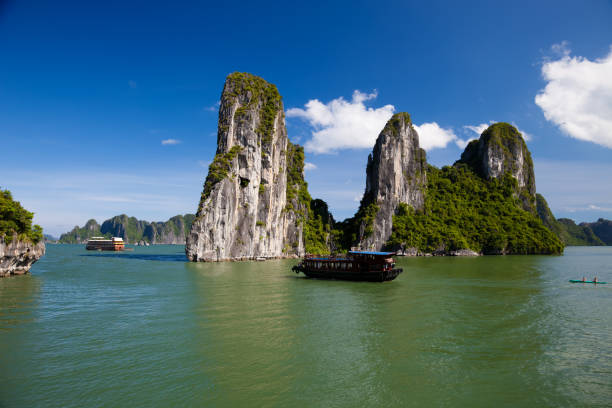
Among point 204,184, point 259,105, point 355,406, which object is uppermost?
point 259,105

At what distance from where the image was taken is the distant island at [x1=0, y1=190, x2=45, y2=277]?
3725 centimetres

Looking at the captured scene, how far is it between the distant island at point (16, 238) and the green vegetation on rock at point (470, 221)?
8130 centimetres

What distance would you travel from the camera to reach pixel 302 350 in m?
15.5

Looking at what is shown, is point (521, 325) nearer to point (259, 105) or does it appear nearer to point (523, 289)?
point (523, 289)

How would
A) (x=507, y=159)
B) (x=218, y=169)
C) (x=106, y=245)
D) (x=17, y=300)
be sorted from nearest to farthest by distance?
1. (x=17, y=300)
2. (x=218, y=169)
3. (x=106, y=245)
4. (x=507, y=159)

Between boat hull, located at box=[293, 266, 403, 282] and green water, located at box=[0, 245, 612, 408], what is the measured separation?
945cm

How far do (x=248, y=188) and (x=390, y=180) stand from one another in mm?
50242

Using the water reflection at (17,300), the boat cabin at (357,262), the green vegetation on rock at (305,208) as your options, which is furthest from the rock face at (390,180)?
the water reflection at (17,300)

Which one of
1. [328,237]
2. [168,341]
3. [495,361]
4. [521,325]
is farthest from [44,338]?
[328,237]

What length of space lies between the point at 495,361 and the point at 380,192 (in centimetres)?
9171

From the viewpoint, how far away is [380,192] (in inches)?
4097

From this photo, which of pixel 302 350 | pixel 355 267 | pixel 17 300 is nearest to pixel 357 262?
pixel 355 267

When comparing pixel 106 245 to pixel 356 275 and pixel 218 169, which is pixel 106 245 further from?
pixel 356 275

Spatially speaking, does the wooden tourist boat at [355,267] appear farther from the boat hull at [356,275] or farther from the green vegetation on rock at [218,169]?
the green vegetation on rock at [218,169]
